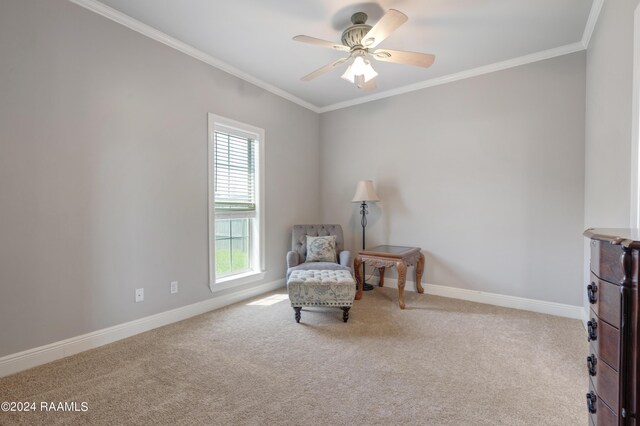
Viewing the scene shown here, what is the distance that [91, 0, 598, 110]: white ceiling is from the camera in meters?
2.39

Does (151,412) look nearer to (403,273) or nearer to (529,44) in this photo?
(403,273)

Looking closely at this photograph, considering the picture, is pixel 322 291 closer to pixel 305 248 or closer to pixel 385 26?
pixel 305 248

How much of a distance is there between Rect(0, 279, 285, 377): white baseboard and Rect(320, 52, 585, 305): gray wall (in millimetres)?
2258

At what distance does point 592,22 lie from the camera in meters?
2.53

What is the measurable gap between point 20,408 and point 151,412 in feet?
2.59

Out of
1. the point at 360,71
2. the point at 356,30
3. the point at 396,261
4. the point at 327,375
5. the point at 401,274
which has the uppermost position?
the point at 356,30

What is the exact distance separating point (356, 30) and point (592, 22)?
2060 mm

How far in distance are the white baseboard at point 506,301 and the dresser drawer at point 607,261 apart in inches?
107

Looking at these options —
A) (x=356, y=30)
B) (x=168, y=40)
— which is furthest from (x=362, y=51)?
(x=168, y=40)

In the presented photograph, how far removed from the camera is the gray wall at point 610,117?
1781 millimetres

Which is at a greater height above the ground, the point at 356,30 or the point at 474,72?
the point at 474,72

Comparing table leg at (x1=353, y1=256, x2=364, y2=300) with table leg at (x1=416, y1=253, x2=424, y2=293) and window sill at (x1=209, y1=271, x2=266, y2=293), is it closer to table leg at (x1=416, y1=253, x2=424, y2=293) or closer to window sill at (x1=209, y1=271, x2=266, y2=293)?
table leg at (x1=416, y1=253, x2=424, y2=293)

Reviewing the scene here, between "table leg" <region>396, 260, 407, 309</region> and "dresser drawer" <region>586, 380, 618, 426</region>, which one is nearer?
"dresser drawer" <region>586, 380, 618, 426</region>

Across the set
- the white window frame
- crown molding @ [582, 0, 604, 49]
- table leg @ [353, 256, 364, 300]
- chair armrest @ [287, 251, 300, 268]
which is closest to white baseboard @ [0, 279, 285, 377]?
the white window frame
